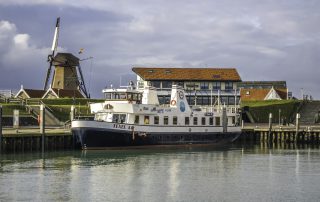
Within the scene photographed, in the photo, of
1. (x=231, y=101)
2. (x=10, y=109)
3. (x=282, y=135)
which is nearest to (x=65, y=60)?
(x=231, y=101)

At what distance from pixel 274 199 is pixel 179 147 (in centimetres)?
3000

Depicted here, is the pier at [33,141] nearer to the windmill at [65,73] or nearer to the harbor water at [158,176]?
the harbor water at [158,176]

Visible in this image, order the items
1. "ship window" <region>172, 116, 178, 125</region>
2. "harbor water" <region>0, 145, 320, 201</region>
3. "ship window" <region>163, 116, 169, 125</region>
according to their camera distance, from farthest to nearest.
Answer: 1. "ship window" <region>172, 116, 178, 125</region>
2. "ship window" <region>163, 116, 169, 125</region>
3. "harbor water" <region>0, 145, 320, 201</region>

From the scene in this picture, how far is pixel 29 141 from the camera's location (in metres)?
A: 54.2

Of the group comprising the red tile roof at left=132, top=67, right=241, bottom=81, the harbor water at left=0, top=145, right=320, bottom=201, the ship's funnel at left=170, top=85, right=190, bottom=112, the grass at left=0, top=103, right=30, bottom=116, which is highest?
the red tile roof at left=132, top=67, right=241, bottom=81

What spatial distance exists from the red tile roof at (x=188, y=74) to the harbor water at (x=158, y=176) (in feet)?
95.8

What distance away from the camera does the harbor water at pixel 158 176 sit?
33.2 meters


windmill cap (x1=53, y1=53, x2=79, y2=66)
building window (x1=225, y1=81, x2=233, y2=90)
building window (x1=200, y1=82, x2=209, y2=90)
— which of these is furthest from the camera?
windmill cap (x1=53, y1=53, x2=79, y2=66)

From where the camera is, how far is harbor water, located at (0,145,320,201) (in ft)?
109

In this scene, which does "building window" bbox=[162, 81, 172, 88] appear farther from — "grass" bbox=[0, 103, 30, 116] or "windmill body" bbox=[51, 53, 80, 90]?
"windmill body" bbox=[51, 53, 80, 90]

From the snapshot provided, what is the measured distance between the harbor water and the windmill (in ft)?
150

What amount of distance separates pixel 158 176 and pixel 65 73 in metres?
63.2

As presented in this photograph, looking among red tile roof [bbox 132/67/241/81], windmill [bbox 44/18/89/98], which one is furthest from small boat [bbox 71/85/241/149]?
windmill [bbox 44/18/89/98]

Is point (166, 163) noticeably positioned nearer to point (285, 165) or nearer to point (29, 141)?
point (285, 165)
